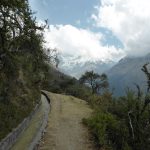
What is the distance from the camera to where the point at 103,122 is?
1264 inches

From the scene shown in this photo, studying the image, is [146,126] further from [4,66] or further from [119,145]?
[4,66]

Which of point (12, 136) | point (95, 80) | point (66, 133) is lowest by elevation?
point (12, 136)

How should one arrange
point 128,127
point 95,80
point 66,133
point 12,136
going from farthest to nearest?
1. point 95,80
2. point 128,127
3. point 66,133
4. point 12,136

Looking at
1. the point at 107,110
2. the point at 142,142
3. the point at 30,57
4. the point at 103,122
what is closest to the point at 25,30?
the point at 30,57

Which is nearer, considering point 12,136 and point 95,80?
point 12,136

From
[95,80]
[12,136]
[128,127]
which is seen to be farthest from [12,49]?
[95,80]

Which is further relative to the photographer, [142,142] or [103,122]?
[103,122]

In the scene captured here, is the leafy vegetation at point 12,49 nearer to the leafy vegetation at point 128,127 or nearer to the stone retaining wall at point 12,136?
the stone retaining wall at point 12,136

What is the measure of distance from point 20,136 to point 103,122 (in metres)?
→ 7.43

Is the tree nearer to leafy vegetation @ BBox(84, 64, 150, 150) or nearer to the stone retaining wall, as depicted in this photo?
leafy vegetation @ BBox(84, 64, 150, 150)

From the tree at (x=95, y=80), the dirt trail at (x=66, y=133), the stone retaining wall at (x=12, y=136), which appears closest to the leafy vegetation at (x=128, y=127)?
the dirt trail at (x=66, y=133)

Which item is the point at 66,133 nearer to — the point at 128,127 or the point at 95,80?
the point at 128,127

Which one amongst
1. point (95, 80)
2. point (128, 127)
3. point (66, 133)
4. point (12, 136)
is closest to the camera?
point (12, 136)

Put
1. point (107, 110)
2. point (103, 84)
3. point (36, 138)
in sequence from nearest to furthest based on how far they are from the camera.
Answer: point (36, 138) → point (107, 110) → point (103, 84)
